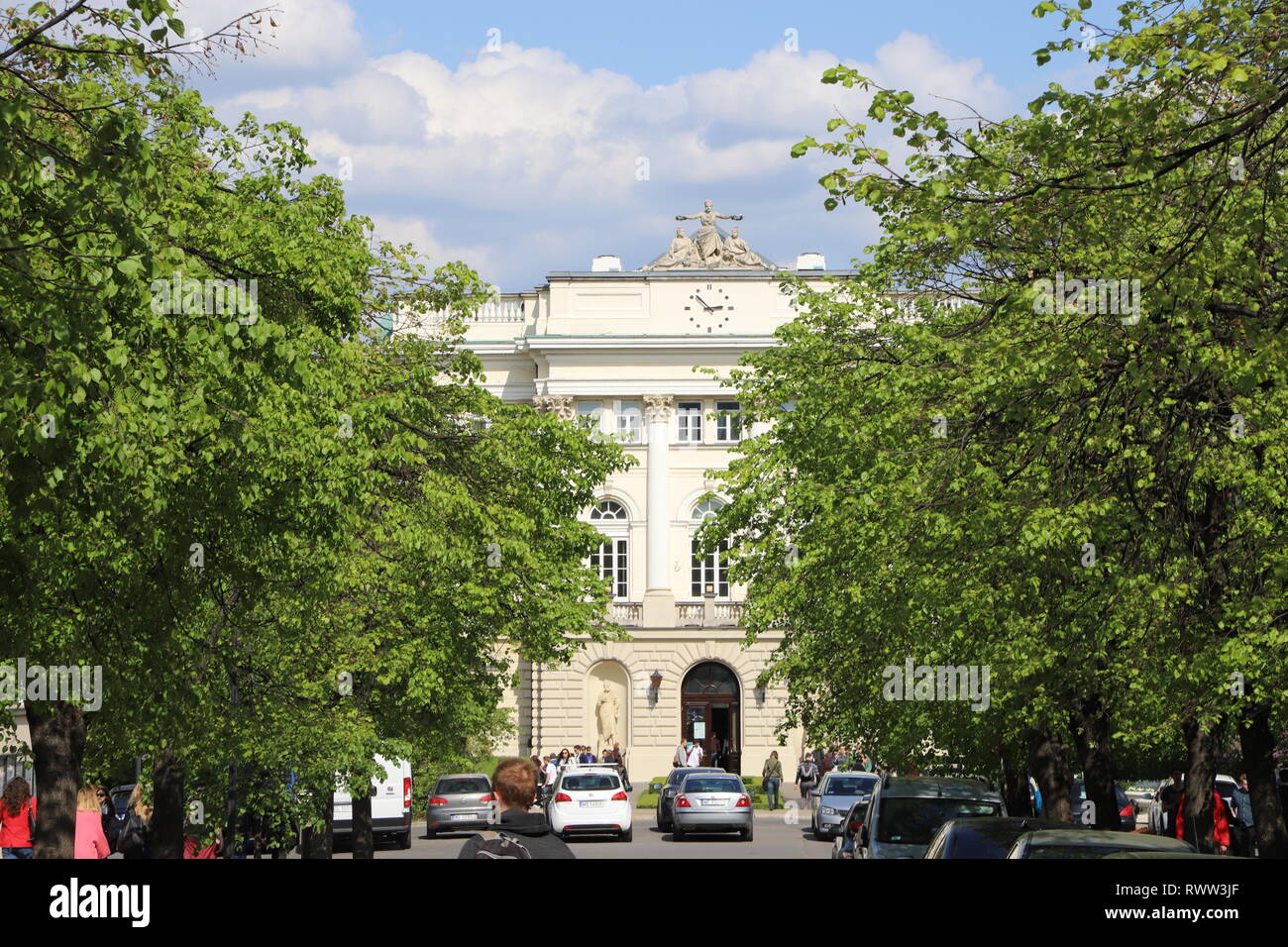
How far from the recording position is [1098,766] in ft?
82.7

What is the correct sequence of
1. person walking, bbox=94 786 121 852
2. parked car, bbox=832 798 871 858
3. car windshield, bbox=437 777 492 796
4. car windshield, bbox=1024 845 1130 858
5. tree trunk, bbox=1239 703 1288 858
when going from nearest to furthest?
car windshield, bbox=1024 845 1130 858 → tree trunk, bbox=1239 703 1288 858 → parked car, bbox=832 798 871 858 → person walking, bbox=94 786 121 852 → car windshield, bbox=437 777 492 796

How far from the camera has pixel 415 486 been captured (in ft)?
93.2

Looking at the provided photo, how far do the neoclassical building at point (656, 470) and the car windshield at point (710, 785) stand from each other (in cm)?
3172

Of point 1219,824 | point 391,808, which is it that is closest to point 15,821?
point 1219,824

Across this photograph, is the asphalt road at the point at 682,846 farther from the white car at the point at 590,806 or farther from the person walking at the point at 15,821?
the person walking at the point at 15,821

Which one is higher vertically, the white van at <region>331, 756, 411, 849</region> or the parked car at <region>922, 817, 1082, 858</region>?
the parked car at <region>922, 817, 1082, 858</region>

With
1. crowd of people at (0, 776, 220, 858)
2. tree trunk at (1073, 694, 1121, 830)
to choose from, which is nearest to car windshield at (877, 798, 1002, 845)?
tree trunk at (1073, 694, 1121, 830)

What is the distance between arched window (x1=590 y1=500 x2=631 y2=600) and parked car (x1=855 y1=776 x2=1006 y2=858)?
5321cm

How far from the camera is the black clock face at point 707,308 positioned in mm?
75062

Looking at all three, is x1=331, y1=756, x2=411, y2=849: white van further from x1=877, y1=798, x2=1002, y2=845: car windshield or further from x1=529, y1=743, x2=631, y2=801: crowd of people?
x1=877, y1=798, x2=1002, y2=845: car windshield

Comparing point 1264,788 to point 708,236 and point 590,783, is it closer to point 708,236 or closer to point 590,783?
point 590,783

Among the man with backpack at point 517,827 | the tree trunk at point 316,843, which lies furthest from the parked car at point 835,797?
the man with backpack at point 517,827

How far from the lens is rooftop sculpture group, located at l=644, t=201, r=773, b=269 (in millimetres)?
74938

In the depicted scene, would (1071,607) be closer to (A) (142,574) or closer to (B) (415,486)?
(A) (142,574)
